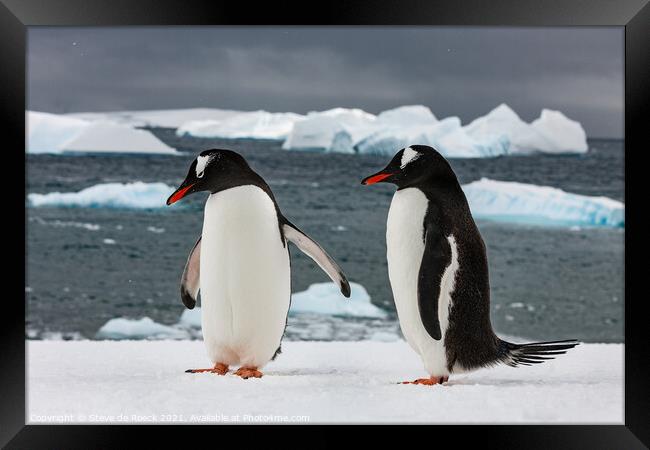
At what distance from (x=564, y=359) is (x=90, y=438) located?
1441 mm

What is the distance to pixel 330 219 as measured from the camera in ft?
17.2

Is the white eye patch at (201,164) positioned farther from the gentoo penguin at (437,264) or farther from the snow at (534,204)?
the snow at (534,204)

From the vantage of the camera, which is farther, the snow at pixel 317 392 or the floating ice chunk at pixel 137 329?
the floating ice chunk at pixel 137 329

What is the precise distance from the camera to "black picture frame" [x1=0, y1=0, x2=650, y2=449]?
5.84 feet

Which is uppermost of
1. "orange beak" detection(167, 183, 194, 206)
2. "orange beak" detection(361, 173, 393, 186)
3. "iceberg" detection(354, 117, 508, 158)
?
"iceberg" detection(354, 117, 508, 158)

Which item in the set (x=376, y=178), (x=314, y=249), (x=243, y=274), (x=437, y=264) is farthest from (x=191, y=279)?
(x=437, y=264)

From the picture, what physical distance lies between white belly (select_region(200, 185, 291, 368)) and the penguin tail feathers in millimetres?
577

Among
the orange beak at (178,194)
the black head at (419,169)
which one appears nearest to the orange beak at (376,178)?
the black head at (419,169)

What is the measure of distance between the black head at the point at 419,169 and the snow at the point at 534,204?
3.50 meters

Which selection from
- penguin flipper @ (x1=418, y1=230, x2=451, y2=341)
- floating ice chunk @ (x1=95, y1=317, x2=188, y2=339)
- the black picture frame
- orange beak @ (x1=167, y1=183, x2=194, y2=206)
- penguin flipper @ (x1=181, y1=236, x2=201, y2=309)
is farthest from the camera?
floating ice chunk @ (x1=95, y1=317, x2=188, y2=339)

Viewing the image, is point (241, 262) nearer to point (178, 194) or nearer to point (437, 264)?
point (178, 194)

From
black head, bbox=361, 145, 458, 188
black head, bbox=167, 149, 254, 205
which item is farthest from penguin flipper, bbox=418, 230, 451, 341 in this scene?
black head, bbox=167, 149, 254, 205

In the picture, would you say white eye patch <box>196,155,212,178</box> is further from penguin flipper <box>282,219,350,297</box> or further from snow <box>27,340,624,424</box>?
Result: snow <box>27,340,624,424</box>

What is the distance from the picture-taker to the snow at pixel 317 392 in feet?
5.98
